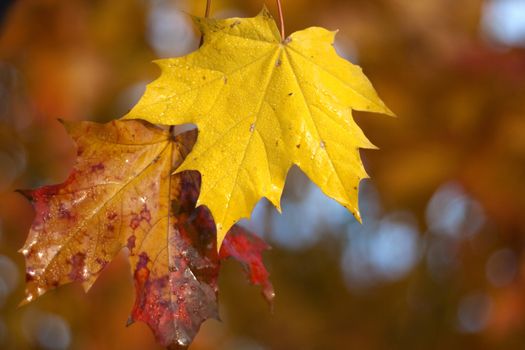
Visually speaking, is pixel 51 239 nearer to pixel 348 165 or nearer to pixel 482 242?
pixel 348 165

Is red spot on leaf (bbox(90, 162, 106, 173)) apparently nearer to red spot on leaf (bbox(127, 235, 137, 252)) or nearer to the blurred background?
red spot on leaf (bbox(127, 235, 137, 252))

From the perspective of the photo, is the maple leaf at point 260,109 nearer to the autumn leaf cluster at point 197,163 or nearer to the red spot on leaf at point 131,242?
the autumn leaf cluster at point 197,163

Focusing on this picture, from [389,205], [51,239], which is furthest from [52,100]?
[389,205]

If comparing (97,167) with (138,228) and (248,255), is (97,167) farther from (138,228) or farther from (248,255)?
(248,255)

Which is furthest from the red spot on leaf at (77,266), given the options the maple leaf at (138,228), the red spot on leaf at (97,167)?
the red spot on leaf at (97,167)

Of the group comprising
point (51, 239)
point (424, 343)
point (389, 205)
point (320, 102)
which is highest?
point (320, 102)

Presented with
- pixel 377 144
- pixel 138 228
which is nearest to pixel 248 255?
pixel 138 228

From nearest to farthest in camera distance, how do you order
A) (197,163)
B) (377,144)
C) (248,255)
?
(197,163) → (248,255) → (377,144)
